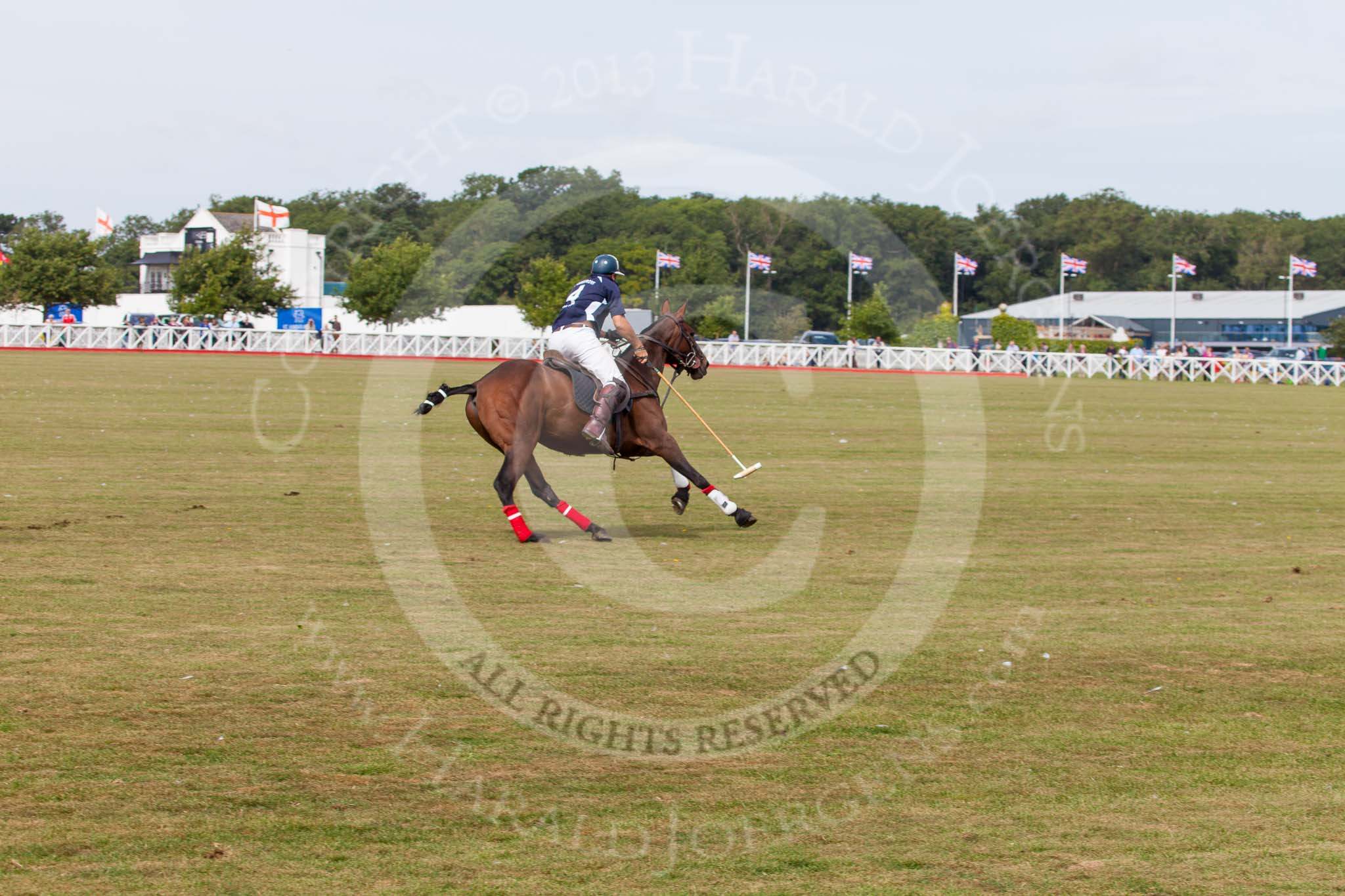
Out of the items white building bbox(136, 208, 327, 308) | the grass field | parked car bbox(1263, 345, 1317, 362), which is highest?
white building bbox(136, 208, 327, 308)

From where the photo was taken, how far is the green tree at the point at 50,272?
83.0m

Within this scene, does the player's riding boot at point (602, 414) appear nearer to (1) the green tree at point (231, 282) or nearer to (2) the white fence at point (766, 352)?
(2) the white fence at point (766, 352)

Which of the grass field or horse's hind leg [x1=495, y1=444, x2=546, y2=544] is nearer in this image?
the grass field

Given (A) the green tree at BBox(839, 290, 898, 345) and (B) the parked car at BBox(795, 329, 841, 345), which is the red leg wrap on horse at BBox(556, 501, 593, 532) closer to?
(A) the green tree at BBox(839, 290, 898, 345)

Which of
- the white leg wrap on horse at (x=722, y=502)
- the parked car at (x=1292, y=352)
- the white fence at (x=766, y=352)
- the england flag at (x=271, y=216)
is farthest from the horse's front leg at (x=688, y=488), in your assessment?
the england flag at (x=271, y=216)

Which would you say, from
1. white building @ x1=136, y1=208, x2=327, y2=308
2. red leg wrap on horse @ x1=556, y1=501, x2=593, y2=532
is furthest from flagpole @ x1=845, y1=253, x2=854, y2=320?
red leg wrap on horse @ x1=556, y1=501, x2=593, y2=532

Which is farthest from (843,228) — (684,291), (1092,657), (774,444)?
(1092,657)

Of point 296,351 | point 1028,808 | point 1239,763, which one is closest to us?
point 1028,808

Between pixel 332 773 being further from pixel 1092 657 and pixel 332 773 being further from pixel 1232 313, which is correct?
pixel 1232 313

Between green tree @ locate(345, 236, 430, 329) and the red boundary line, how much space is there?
8.57ft

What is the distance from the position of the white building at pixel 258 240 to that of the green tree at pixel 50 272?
6087 millimetres

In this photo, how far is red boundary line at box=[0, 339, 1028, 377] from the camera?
59.8m

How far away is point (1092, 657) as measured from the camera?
27.9 ft

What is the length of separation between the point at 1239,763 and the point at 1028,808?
4.13 feet
